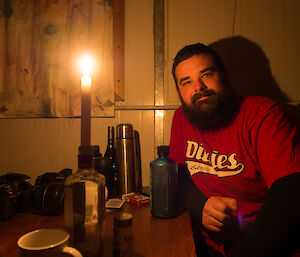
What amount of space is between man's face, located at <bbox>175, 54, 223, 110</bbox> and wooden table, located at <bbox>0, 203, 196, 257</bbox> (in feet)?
1.73

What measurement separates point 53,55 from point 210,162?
1.28 meters

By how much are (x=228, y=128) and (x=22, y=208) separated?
939 mm

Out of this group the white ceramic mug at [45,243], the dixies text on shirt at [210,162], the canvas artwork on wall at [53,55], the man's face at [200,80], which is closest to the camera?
the white ceramic mug at [45,243]

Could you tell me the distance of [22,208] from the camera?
0.86 m

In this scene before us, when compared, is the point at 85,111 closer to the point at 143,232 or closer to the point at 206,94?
the point at 143,232

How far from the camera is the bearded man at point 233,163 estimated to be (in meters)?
0.62

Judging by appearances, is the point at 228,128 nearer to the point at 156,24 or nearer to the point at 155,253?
the point at 155,253

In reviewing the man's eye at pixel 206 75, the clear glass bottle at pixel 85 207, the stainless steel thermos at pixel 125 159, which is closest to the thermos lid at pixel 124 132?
the stainless steel thermos at pixel 125 159

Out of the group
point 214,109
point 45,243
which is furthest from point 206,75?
point 45,243

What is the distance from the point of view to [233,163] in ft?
2.92

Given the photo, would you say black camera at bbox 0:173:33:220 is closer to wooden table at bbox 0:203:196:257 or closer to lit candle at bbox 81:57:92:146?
wooden table at bbox 0:203:196:257

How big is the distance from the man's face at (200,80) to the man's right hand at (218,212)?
0.43 meters

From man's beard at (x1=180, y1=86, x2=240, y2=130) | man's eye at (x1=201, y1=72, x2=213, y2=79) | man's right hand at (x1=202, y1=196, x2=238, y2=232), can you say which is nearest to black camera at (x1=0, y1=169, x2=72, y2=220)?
man's right hand at (x1=202, y1=196, x2=238, y2=232)

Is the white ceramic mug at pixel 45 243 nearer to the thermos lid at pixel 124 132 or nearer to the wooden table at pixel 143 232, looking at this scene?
the wooden table at pixel 143 232
